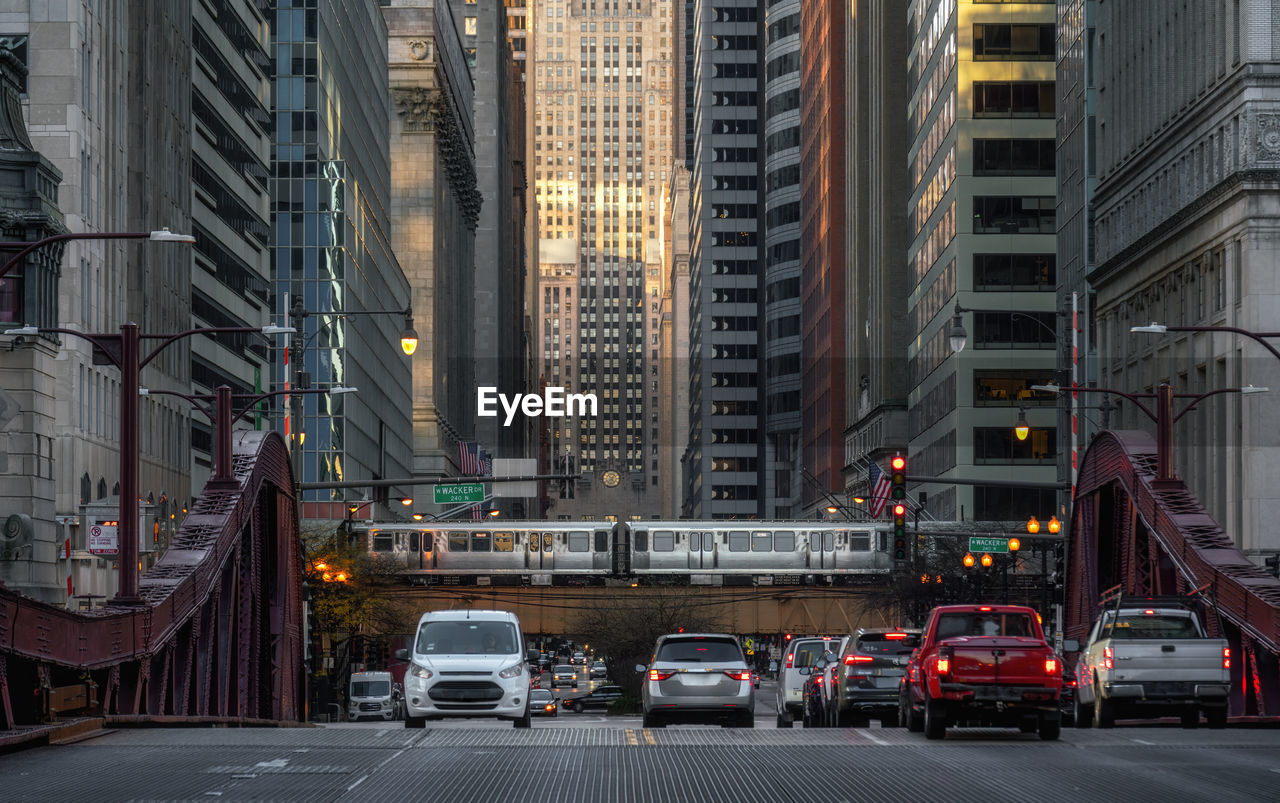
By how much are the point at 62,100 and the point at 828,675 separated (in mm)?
39220

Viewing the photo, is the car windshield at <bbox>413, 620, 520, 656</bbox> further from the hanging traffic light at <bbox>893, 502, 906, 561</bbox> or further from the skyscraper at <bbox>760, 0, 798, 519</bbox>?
the skyscraper at <bbox>760, 0, 798, 519</bbox>

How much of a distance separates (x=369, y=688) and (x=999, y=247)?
1700 inches

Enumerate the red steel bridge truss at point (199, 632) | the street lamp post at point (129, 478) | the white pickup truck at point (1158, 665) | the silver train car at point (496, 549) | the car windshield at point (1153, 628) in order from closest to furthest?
the red steel bridge truss at point (199, 632), the white pickup truck at point (1158, 665), the car windshield at point (1153, 628), the street lamp post at point (129, 478), the silver train car at point (496, 549)

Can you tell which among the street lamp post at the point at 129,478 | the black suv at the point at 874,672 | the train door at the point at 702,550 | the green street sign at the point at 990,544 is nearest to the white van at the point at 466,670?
the street lamp post at the point at 129,478

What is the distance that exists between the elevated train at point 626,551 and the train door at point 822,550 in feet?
0.15

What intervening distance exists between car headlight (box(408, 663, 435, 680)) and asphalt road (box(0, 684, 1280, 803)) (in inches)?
215

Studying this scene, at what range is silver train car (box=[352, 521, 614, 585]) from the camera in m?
88.4

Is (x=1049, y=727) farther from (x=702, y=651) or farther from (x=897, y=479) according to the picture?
(x=897, y=479)

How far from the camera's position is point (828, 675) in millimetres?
33562

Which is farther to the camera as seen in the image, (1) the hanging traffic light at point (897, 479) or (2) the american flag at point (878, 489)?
(2) the american flag at point (878, 489)

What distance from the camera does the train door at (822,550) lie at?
3546 inches

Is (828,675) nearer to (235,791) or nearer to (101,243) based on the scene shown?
(235,791)

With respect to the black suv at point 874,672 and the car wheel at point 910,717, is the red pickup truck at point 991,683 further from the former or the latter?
the black suv at point 874,672

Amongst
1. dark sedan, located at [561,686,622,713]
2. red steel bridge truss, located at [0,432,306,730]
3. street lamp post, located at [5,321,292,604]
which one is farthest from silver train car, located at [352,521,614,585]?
street lamp post, located at [5,321,292,604]
